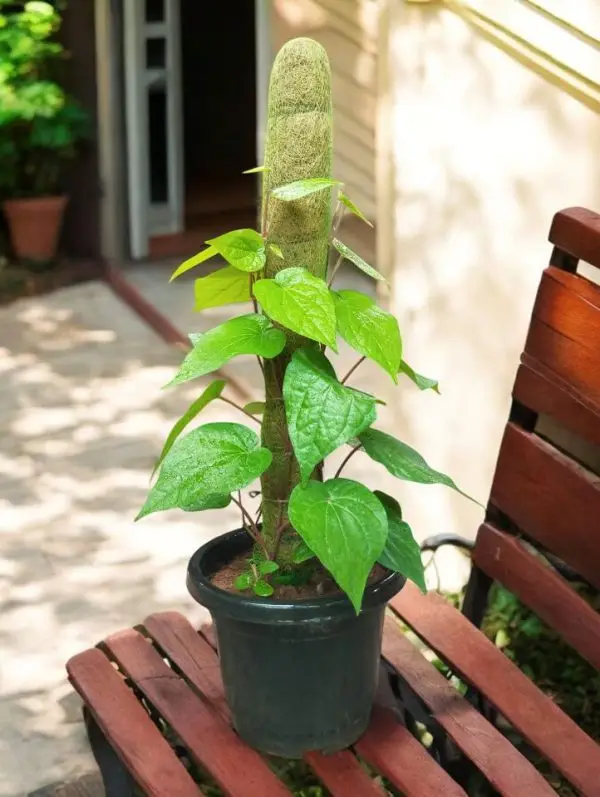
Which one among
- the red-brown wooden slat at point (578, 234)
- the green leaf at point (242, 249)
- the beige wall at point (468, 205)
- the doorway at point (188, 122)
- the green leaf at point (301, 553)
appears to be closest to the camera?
the green leaf at point (242, 249)

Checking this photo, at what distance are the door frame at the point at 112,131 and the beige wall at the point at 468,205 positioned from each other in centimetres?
358

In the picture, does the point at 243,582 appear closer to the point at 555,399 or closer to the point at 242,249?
the point at 242,249

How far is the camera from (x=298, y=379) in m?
1.70

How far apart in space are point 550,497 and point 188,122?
8.34 meters

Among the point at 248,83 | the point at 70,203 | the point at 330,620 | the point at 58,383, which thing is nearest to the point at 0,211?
the point at 70,203

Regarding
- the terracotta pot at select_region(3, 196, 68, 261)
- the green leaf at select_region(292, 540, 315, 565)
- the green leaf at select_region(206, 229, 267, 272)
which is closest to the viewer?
the green leaf at select_region(206, 229, 267, 272)

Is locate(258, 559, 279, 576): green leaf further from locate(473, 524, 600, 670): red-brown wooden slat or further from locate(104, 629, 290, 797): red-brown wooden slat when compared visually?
locate(473, 524, 600, 670): red-brown wooden slat

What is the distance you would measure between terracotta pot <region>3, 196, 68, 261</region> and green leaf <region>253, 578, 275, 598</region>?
5.32 meters

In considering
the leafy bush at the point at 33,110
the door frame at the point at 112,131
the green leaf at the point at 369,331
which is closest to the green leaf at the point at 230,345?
the green leaf at the point at 369,331

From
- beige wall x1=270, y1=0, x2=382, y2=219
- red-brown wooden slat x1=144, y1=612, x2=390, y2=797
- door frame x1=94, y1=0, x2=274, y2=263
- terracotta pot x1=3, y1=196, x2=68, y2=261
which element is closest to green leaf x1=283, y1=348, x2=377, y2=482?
red-brown wooden slat x1=144, y1=612, x2=390, y2=797

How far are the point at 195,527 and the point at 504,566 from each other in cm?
155

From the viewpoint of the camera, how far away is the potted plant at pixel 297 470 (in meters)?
1.66

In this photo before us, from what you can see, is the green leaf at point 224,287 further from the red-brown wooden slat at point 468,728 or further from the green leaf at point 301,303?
the red-brown wooden slat at point 468,728

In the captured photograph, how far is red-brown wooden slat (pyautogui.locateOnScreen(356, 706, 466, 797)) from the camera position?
185cm
